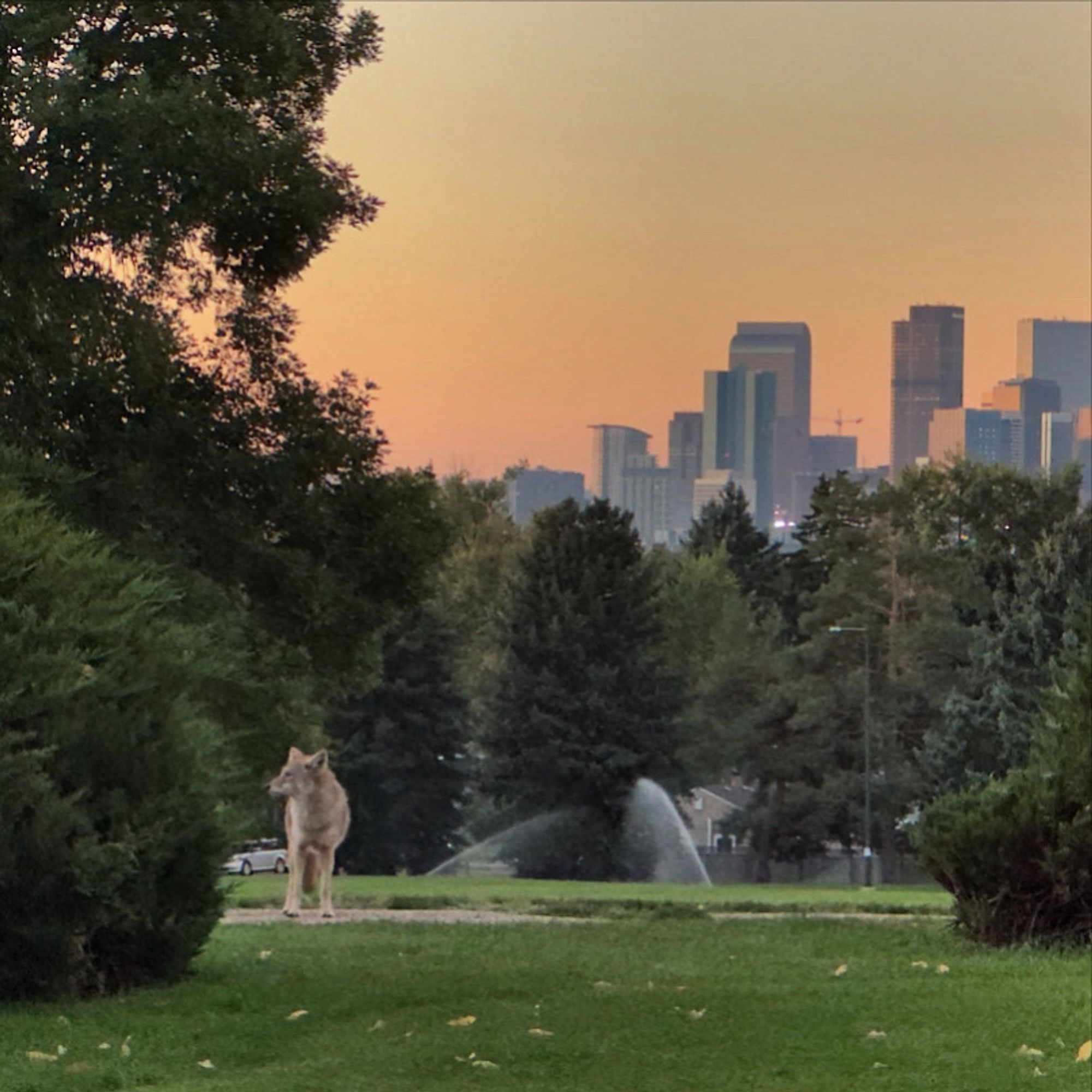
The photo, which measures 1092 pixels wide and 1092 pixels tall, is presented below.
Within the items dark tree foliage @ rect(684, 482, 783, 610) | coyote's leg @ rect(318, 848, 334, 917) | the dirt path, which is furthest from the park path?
dark tree foliage @ rect(684, 482, 783, 610)

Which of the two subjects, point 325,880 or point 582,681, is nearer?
point 325,880

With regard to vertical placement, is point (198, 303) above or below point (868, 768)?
above

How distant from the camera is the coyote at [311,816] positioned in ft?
72.9

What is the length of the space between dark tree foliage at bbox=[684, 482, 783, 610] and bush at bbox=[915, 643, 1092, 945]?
96.2 meters

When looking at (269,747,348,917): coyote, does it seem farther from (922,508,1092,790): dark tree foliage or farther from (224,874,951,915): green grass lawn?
(922,508,1092,790): dark tree foliage

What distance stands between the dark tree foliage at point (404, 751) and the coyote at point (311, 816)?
4864cm

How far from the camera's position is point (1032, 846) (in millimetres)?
17047

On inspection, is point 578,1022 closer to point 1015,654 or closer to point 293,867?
point 293,867

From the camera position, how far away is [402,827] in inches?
2926

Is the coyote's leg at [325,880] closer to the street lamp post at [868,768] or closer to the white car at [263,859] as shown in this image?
the street lamp post at [868,768]

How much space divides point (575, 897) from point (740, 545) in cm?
9264

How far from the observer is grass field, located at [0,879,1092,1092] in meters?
10.6

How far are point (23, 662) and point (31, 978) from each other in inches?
74.2

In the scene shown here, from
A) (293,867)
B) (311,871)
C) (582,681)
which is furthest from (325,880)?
(582,681)
